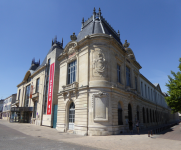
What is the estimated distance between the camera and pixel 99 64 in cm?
1677

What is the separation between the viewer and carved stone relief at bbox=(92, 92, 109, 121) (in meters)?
15.2

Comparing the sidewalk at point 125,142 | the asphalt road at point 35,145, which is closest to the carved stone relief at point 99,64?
the sidewalk at point 125,142

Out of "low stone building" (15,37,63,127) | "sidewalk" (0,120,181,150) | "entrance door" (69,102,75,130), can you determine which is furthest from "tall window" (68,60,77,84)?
"sidewalk" (0,120,181,150)

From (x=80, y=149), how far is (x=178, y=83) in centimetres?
1777

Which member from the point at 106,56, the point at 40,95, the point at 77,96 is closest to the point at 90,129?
the point at 77,96

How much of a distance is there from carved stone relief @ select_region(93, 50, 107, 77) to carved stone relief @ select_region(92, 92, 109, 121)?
7.93ft

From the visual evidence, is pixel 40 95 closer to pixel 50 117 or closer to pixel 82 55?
pixel 50 117

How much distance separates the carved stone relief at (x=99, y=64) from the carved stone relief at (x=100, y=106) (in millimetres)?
2416

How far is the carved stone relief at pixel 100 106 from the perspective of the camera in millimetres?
15234

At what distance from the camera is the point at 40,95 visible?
1153 inches

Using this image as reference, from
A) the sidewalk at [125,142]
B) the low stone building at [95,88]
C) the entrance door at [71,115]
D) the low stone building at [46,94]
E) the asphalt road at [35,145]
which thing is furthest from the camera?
the low stone building at [46,94]

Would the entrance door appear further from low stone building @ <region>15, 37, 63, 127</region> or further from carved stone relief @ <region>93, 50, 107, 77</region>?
carved stone relief @ <region>93, 50, 107, 77</region>

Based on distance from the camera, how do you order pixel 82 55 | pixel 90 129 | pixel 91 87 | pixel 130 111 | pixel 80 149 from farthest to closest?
pixel 130 111 < pixel 82 55 < pixel 91 87 < pixel 90 129 < pixel 80 149

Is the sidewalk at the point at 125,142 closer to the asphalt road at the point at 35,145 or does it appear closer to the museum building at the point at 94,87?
the asphalt road at the point at 35,145
